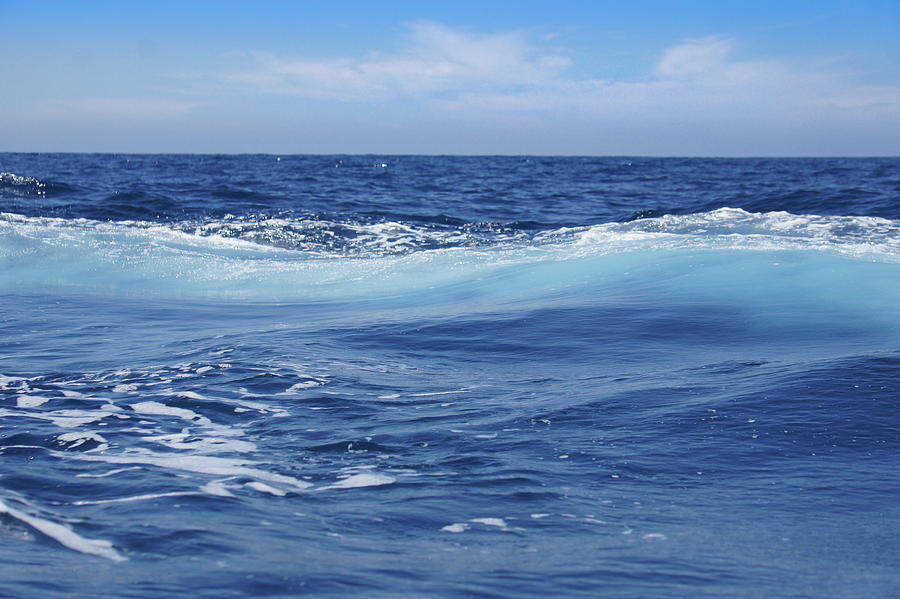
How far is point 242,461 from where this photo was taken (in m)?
4.65

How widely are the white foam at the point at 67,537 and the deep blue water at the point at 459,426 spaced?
0.5 inches

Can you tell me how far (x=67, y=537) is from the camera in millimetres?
3510

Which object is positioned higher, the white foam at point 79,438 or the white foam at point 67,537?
the white foam at point 67,537

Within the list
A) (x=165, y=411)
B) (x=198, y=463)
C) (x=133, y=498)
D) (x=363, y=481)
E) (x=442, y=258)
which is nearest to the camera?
(x=133, y=498)

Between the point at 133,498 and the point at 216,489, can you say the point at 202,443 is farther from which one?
the point at 133,498

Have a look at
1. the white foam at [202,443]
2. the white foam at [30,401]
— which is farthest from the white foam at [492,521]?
the white foam at [30,401]

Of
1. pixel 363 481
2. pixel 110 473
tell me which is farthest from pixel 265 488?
pixel 110 473

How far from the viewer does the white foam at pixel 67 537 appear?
3355 millimetres

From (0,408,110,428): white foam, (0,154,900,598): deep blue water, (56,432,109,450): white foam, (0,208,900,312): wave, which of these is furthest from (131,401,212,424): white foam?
(0,208,900,312): wave

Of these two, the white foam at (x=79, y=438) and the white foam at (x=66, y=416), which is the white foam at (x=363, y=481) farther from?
the white foam at (x=66, y=416)

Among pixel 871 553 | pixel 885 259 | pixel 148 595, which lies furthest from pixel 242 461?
→ pixel 885 259

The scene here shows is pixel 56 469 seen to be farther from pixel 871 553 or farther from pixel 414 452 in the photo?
pixel 871 553

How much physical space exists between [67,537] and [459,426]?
2.41m

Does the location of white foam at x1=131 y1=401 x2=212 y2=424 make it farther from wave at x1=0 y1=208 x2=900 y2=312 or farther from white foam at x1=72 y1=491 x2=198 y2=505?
wave at x1=0 y1=208 x2=900 y2=312
